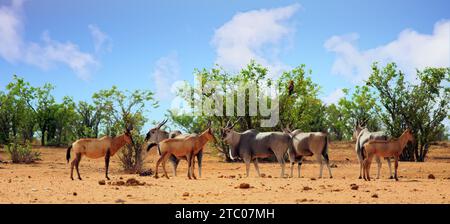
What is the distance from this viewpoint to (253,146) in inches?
785

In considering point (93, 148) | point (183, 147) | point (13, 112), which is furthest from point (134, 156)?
point (13, 112)

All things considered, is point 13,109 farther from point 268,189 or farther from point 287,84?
point 268,189

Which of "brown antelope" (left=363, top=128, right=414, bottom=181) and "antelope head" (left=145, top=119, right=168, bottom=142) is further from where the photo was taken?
"antelope head" (left=145, top=119, right=168, bottom=142)

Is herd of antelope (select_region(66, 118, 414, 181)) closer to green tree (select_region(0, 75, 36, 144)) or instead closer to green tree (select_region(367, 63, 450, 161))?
green tree (select_region(367, 63, 450, 161))

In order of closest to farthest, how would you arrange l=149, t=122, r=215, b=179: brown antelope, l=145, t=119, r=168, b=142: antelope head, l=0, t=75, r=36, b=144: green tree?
1. l=149, t=122, r=215, b=179: brown antelope
2. l=145, t=119, r=168, b=142: antelope head
3. l=0, t=75, r=36, b=144: green tree

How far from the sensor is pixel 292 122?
31062 millimetres

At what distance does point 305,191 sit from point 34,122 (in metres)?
45.5

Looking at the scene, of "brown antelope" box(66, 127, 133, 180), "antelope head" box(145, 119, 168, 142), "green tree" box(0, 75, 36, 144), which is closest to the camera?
"brown antelope" box(66, 127, 133, 180)

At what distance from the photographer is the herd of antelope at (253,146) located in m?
17.1

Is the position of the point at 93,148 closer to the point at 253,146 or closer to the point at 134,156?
the point at 134,156

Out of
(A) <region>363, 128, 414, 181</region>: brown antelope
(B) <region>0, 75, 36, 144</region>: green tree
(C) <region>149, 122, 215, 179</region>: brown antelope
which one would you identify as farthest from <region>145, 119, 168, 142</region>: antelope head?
(B) <region>0, 75, 36, 144</region>: green tree

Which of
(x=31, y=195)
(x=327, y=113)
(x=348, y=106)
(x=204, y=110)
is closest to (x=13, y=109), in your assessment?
(x=204, y=110)

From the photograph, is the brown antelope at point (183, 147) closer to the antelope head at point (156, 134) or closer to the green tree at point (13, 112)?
the antelope head at point (156, 134)

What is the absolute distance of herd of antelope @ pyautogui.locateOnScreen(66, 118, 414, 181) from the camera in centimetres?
1711
